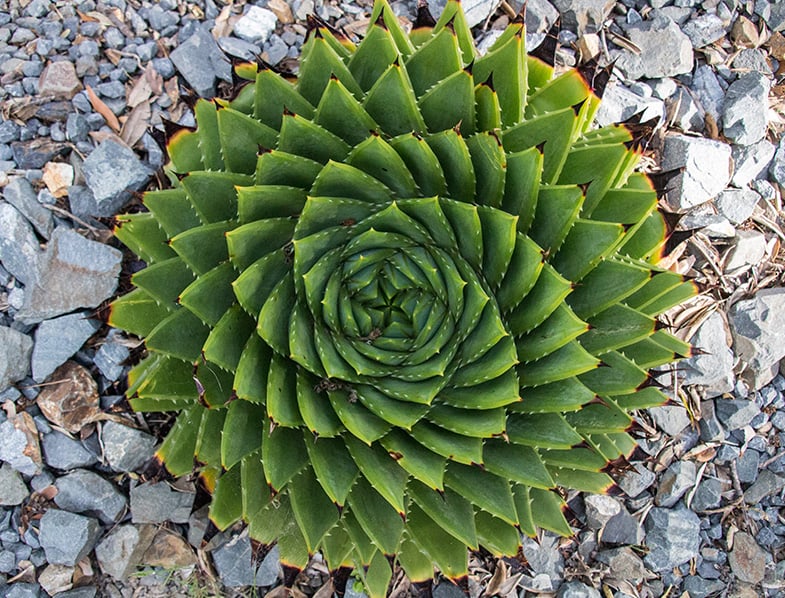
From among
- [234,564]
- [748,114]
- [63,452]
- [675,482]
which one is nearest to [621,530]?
[675,482]

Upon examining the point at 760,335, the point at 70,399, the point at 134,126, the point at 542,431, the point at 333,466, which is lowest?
the point at 70,399

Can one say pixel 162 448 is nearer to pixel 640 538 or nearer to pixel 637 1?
pixel 640 538

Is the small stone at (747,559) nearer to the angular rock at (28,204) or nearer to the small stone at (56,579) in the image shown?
the small stone at (56,579)

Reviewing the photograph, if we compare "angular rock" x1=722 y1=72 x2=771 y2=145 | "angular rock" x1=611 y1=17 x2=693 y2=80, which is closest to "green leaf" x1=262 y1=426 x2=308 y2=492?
"angular rock" x1=611 y1=17 x2=693 y2=80

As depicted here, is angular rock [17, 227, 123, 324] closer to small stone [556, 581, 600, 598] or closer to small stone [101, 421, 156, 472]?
small stone [101, 421, 156, 472]

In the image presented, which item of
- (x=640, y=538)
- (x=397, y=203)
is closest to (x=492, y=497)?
(x=397, y=203)

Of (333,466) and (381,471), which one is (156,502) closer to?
(333,466)
